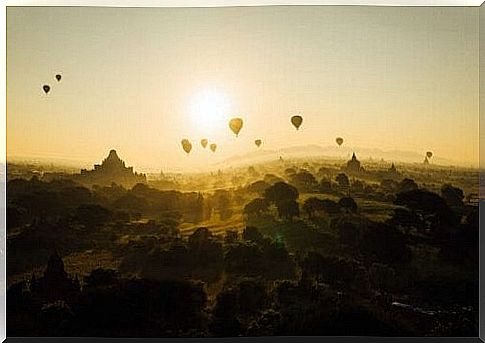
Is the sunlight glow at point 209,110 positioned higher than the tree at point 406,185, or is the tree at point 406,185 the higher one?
the sunlight glow at point 209,110

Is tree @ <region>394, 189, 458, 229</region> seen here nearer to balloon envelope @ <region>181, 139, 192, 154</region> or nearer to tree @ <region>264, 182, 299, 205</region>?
tree @ <region>264, 182, 299, 205</region>

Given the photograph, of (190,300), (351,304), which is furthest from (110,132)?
(351,304)

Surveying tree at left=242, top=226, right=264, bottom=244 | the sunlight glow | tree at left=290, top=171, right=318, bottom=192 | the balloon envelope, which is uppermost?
the sunlight glow

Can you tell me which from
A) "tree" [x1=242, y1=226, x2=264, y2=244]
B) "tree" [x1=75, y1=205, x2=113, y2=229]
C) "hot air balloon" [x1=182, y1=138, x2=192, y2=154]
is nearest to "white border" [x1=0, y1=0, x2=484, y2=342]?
"tree" [x1=75, y1=205, x2=113, y2=229]

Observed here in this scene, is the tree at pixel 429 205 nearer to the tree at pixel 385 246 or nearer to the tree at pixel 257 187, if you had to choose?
the tree at pixel 385 246

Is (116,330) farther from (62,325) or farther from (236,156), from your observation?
(236,156)

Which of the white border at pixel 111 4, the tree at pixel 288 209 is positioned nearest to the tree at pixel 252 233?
the tree at pixel 288 209

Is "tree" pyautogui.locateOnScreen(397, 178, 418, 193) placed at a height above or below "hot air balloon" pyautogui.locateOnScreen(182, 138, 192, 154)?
below
